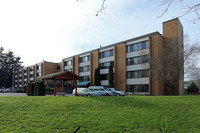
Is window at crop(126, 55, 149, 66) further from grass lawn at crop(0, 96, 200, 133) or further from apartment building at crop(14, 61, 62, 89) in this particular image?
apartment building at crop(14, 61, 62, 89)

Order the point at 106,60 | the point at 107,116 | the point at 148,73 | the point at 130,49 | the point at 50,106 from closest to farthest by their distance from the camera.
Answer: the point at 107,116
the point at 50,106
the point at 148,73
the point at 130,49
the point at 106,60

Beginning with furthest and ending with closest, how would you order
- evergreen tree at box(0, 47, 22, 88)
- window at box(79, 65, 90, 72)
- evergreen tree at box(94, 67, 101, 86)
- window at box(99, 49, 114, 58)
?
evergreen tree at box(0, 47, 22, 88)
window at box(79, 65, 90, 72)
evergreen tree at box(94, 67, 101, 86)
window at box(99, 49, 114, 58)

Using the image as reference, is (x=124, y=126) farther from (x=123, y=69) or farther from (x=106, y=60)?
(x=106, y=60)

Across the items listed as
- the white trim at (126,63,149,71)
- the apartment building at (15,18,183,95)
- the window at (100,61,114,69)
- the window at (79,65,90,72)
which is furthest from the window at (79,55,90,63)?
the white trim at (126,63,149,71)

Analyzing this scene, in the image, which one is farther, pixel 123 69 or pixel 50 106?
pixel 123 69

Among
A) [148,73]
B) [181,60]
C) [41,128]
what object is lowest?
[41,128]

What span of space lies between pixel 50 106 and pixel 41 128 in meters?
3.28

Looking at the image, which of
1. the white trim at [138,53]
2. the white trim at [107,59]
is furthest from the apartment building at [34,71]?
the white trim at [138,53]

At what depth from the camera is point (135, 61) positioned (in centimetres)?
3212

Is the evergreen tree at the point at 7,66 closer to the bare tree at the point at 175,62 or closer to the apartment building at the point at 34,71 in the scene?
the apartment building at the point at 34,71

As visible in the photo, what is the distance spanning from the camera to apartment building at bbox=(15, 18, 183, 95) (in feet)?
94.9

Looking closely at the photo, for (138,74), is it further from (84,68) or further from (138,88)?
(84,68)

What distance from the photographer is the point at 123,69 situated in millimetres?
34062

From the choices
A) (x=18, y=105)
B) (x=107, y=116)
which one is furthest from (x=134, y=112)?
(x=18, y=105)
